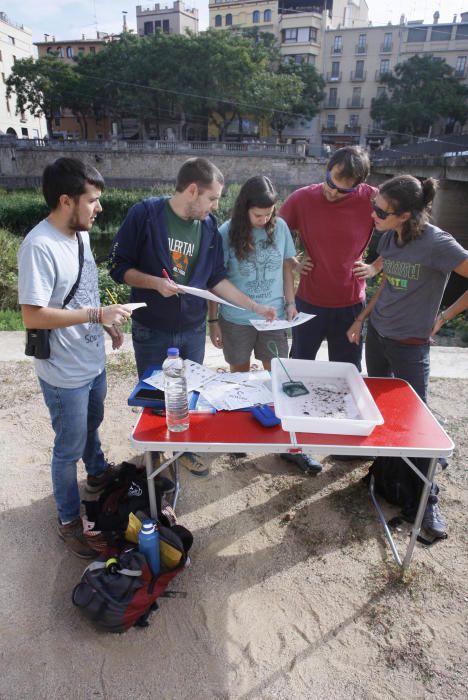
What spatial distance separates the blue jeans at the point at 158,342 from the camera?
2.60m

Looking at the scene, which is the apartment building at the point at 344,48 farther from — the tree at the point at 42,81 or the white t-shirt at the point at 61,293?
the white t-shirt at the point at 61,293

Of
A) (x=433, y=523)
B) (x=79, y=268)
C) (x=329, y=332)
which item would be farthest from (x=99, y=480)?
(x=433, y=523)

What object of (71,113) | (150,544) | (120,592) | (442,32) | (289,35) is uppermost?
(442,32)

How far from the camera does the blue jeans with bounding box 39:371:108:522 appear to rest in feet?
6.71

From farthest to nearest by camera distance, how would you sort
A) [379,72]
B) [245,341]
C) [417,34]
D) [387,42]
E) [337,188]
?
[379,72], [387,42], [417,34], [245,341], [337,188]

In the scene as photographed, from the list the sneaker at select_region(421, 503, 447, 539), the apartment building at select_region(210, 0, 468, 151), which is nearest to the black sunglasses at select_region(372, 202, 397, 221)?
the sneaker at select_region(421, 503, 447, 539)

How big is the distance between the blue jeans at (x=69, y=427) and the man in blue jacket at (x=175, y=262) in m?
0.43

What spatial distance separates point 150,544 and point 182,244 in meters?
1.59

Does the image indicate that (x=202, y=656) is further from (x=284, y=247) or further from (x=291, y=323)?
(x=284, y=247)

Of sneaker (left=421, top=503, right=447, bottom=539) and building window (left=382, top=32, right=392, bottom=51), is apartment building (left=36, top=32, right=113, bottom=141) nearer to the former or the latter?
building window (left=382, top=32, right=392, bottom=51)

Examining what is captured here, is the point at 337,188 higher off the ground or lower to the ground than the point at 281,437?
higher

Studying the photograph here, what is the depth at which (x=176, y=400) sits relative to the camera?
6.26ft

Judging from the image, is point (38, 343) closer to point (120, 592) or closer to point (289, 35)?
point (120, 592)

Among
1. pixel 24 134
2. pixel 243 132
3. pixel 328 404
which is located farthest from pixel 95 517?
pixel 24 134
